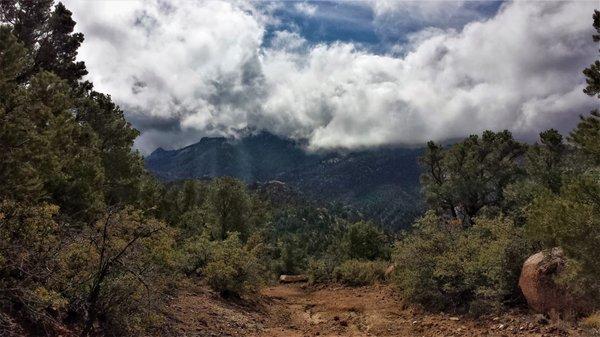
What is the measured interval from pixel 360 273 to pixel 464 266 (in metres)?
14.8

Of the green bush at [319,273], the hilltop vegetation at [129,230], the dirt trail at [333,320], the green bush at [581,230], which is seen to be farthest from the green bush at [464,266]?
the green bush at [319,273]

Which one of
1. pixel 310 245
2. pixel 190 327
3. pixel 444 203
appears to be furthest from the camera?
pixel 310 245

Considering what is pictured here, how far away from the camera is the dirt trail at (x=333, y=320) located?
14078 mm

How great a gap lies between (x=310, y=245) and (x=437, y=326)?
3077 inches

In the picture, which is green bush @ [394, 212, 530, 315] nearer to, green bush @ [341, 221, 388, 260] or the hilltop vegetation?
the hilltop vegetation

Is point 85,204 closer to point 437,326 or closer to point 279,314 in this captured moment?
point 279,314

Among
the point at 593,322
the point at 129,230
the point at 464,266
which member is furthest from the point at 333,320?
the point at 129,230

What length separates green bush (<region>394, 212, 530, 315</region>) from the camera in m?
16.2

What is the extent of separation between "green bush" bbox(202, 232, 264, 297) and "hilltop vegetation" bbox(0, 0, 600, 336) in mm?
75

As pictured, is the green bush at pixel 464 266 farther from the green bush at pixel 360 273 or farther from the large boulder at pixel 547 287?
the green bush at pixel 360 273

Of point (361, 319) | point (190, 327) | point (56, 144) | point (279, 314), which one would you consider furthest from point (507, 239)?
point (56, 144)

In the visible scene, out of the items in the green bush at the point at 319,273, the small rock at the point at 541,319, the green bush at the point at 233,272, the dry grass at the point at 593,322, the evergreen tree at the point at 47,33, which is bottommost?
the green bush at the point at 319,273

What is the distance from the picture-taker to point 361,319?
19.0m

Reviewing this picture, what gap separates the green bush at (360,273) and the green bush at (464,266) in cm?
986
